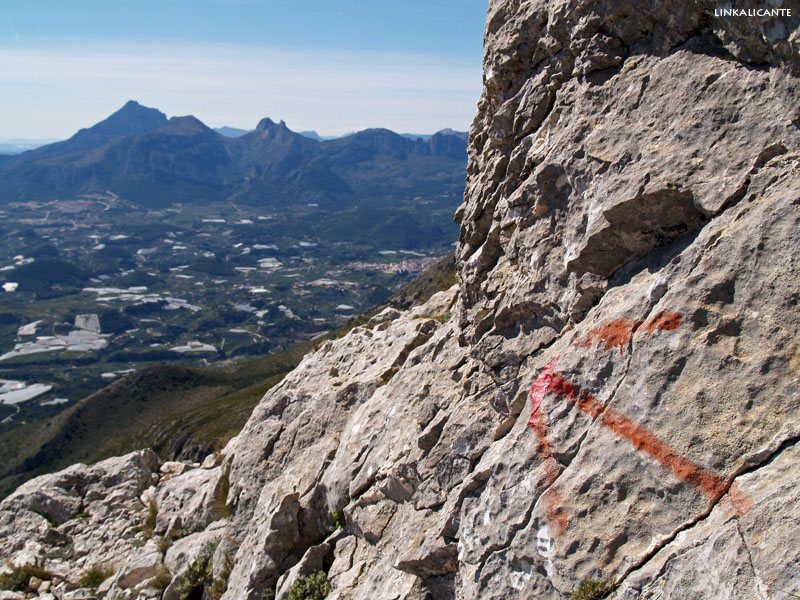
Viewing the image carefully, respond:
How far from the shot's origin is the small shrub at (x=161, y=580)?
1828cm

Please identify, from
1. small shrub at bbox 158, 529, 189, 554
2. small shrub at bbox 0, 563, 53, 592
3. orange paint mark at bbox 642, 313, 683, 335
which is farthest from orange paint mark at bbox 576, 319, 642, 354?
small shrub at bbox 0, 563, 53, 592

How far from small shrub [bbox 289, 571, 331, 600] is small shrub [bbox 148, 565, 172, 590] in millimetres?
7797

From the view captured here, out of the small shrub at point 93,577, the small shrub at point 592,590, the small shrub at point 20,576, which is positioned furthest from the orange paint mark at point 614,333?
the small shrub at point 20,576

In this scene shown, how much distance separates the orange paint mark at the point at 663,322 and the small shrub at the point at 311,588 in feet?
34.7

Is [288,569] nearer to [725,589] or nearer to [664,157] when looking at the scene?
[725,589]

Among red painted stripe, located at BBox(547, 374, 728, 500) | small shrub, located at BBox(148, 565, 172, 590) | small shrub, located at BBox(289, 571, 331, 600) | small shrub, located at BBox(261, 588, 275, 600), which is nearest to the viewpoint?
red painted stripe, located at BBox(547, 374, 728, 500)

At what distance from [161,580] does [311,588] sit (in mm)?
8571

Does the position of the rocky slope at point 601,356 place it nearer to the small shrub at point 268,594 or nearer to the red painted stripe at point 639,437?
the red painted stripe at point 639,437

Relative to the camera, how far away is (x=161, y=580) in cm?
1830

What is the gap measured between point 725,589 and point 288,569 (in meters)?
12.2

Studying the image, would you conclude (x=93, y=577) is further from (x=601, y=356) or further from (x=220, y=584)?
(x=601, y=356)

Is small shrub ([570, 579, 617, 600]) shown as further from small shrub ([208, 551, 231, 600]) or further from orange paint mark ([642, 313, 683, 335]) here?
small shrub ([208, 551, 231, 600])

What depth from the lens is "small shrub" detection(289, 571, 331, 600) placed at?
13.1 metres

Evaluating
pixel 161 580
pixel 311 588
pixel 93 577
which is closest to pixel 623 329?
pixel 311 588
